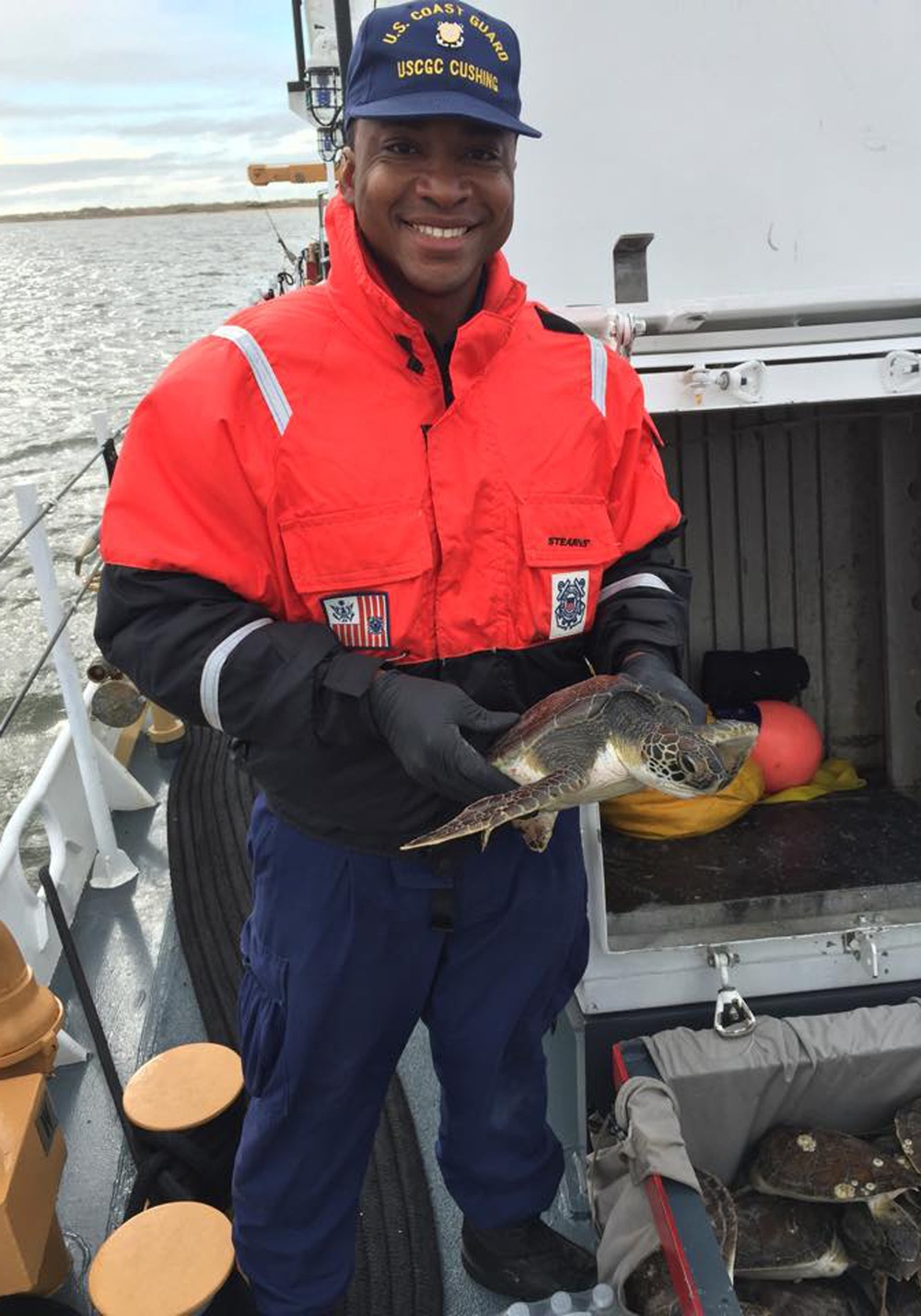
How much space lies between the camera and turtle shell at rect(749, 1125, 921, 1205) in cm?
223

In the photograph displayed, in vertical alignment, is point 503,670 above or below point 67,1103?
above

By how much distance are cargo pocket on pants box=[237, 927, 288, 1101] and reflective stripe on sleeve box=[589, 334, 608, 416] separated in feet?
4.05

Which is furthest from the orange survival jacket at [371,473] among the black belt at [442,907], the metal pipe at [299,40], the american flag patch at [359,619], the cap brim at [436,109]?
the metal pipe at [299,40]

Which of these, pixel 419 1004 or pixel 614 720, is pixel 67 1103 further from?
pixel 614 720

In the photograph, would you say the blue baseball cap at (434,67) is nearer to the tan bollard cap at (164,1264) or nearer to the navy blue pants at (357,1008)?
the navy blue pants at (357,1008)

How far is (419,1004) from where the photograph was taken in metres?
2.02

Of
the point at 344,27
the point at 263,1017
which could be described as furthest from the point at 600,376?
the point at 344,27

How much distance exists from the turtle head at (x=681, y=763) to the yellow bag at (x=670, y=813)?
5.08ft

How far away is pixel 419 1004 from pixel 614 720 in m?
0.76

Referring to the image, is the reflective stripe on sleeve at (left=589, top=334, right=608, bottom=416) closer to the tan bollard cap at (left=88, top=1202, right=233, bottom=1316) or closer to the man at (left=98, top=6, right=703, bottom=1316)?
the man at (left=98, top=6, right=703, bottom=1316)

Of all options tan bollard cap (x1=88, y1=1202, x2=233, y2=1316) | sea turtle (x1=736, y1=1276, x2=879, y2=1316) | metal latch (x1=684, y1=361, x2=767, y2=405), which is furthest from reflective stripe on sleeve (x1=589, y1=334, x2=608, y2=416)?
sea turtle (x1=736, y1=1276, x2=879, y2=1316)

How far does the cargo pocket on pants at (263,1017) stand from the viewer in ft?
6.37

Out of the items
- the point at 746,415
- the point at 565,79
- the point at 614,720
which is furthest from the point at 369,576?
the point at 746,415

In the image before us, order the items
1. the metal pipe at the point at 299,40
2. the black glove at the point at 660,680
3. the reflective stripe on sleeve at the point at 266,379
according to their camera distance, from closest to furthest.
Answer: the reflective stripe on sleeve at the point at 266,379, the black glove at the point at 660,680, the metal pipe at the point at 299,40
